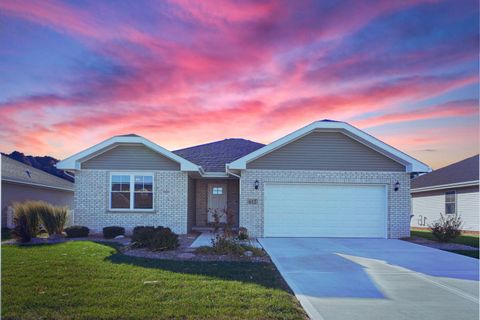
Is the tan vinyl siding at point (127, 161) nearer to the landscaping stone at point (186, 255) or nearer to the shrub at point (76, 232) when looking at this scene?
the shrub at point (76, 232)

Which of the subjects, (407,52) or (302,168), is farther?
(302,168)

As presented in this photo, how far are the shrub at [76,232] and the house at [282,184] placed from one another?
3.96 ft

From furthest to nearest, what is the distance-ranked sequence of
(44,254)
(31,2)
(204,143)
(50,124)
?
(204,143) → (50,124) → (44,254) → (31,2)

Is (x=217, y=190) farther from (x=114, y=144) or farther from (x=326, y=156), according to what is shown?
(x=326, y=156)

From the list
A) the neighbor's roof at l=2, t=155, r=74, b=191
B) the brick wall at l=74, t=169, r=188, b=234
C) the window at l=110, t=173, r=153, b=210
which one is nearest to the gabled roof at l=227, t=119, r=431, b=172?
the brick wall at l=74, t=169, r=188, b=234

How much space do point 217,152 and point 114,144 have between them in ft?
25.2

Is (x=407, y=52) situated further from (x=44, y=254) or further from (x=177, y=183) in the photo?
(x=44, y=254)

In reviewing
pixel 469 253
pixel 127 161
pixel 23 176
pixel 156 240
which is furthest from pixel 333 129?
pixel 23 176

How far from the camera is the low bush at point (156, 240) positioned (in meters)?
10.6

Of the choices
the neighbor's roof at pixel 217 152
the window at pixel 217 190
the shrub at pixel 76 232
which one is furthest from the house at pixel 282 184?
the window at pixel 217 190

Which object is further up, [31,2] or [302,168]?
[31,2]

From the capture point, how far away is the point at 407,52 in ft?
36.3

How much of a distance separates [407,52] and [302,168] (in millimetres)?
6002

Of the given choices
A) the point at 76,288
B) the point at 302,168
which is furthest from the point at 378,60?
the point at 76,288
